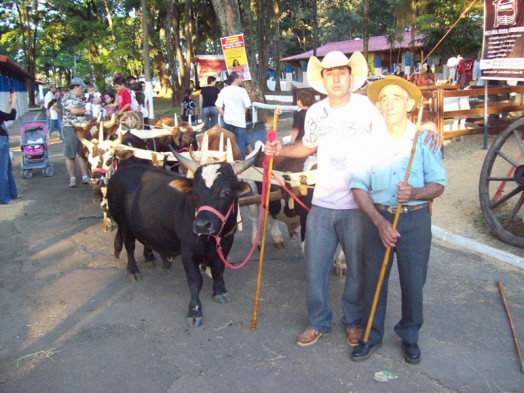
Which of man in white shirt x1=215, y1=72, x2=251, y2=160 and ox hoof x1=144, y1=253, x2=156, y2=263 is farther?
man in white shirt x1=215, y1=72, x2=251, y2=160

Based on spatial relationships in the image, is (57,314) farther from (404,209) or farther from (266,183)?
(404,209)

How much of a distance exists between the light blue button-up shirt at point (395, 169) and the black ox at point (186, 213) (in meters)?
1.31

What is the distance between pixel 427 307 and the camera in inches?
193

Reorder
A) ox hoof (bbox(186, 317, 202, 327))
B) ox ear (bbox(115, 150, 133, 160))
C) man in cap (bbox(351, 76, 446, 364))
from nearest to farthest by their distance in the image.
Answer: man in cap (bbox(351, 76, 446, 364))
ox hoof (bbox(186, 317, 202, 327))
ox ear (bbox(115, 150, 133, 160))

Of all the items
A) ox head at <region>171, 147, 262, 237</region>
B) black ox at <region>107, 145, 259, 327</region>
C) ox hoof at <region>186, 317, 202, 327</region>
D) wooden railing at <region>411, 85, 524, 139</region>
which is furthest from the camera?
wooden railing at <region>411, 85, 524, 139</region>

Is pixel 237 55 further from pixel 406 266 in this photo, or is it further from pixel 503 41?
pixel 406 266

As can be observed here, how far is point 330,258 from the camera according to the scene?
4.21m

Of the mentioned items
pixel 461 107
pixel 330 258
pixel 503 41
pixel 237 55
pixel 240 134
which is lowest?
pixel 330 258

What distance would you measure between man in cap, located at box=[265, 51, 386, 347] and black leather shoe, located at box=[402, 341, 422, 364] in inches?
16.3

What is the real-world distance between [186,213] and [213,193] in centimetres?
56

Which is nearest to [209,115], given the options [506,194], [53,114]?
[53,114]

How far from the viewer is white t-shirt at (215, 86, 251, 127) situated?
11068mm

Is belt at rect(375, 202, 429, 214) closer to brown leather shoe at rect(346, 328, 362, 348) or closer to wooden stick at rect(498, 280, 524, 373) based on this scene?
brown leather shoe at rect(346, 328, 362, 348)

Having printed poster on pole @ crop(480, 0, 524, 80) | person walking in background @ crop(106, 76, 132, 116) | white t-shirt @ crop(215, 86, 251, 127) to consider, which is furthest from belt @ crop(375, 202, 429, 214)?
person walking in background @ crop(106, 76, 132, 116)
